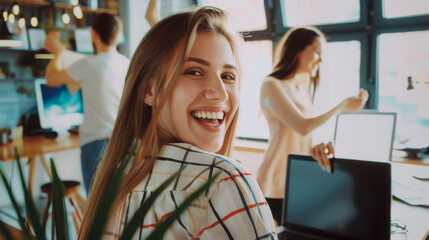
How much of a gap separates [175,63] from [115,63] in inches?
80.9

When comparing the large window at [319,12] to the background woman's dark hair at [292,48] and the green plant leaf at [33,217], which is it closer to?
the background woman's dark hair at [292,48]

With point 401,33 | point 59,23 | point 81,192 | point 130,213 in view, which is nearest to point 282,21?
point 401,33

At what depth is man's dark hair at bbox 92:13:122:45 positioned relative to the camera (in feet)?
8.87

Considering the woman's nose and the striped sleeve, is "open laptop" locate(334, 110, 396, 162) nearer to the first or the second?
the woman's nose

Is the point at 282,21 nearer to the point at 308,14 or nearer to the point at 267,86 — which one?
the point at 308,14

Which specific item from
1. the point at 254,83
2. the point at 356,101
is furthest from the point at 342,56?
the point at 356,101

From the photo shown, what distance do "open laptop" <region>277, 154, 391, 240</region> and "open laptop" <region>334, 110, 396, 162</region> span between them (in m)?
0.60

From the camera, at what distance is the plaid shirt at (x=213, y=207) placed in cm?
65

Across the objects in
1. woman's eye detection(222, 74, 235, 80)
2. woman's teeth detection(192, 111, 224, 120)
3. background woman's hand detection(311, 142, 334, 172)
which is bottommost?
background woman's hand detection(311, 142, 334, 172)

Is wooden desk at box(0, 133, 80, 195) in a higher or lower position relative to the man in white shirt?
lower

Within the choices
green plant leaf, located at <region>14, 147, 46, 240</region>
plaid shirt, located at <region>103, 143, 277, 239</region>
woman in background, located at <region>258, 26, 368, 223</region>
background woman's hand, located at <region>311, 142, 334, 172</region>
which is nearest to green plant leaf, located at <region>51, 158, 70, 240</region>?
green plant leaf, located at <region>14, 147, 46, 240</region>

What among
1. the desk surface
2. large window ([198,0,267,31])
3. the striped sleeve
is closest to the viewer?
the striped sleeve

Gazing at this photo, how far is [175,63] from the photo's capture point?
0.82m

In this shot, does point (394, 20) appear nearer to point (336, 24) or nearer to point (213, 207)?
point (336, 24)
